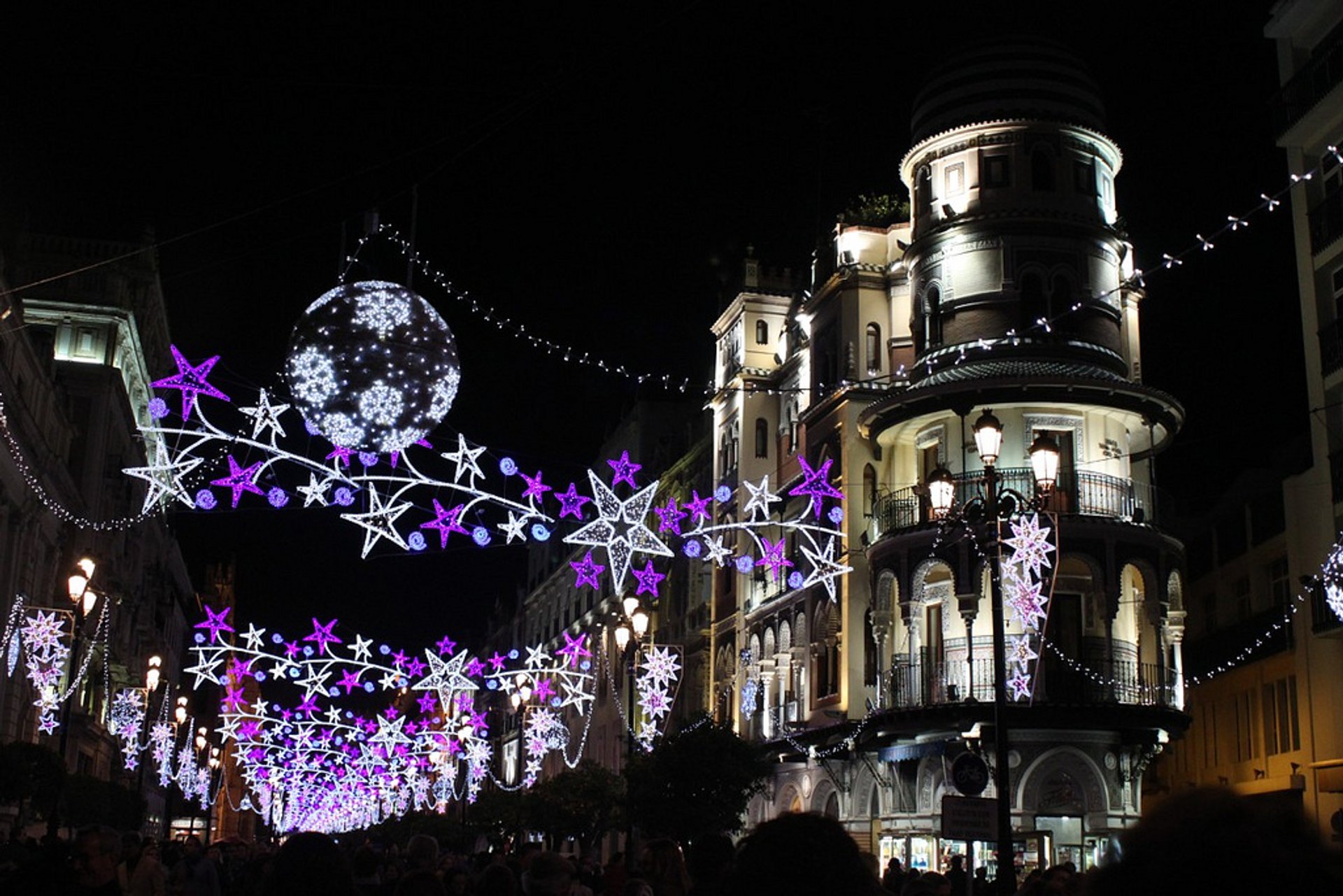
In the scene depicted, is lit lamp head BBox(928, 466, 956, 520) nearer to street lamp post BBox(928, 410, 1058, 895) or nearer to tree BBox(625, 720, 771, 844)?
street lamp post BBox(928, 410, 1058, 895)

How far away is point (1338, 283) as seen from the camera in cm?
3056

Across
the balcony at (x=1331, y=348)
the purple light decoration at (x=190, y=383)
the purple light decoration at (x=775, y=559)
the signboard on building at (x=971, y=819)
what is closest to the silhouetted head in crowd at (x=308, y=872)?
the signboard on building at (x=971, y=819)

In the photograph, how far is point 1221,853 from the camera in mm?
2141

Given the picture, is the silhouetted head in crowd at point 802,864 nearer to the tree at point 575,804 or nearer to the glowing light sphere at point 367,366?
the glowing light sphere at point 367,366

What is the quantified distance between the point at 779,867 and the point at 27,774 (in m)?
30.2

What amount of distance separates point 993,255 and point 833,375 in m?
7.16

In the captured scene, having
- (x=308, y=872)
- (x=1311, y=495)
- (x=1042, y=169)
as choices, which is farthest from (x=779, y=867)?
(x=1042, y=169)

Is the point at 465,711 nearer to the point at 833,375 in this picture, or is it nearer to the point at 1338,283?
the point at 833,375

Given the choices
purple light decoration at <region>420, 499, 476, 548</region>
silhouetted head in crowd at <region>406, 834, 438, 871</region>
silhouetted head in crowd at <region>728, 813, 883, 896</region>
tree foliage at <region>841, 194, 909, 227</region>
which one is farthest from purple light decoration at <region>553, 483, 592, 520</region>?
silhouetted head in crowd at <region>728, 813, 883, 896</region>

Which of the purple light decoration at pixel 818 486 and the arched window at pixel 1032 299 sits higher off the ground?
the arched window at pixel 1032 299

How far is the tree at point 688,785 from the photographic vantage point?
3275 centimetres

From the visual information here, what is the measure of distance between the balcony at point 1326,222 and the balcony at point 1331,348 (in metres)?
1.63

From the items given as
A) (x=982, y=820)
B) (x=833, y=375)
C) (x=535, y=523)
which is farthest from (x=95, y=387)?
(x=982, y=820)

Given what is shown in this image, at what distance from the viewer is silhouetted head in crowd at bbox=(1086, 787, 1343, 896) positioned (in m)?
2.10
